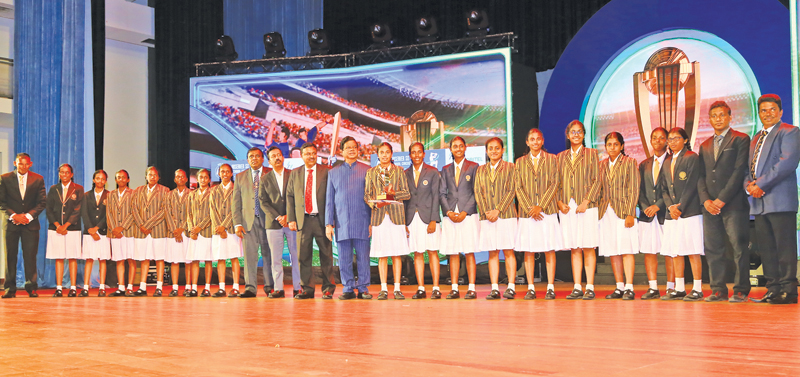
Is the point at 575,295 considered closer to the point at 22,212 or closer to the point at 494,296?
the point at 494,296

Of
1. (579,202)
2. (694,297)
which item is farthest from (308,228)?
(694,297)

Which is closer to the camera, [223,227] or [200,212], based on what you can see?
[223,227]

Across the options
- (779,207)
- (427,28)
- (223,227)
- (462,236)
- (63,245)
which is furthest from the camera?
(427,28)

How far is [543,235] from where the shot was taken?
499 cm

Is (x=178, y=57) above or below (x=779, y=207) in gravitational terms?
above

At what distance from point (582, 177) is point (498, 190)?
0.61m

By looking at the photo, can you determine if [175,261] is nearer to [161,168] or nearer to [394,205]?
[394,205]

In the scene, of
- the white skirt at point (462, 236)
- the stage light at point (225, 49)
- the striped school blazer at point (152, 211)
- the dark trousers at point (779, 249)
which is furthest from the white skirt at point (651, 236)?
the stage light at point (225, 49)

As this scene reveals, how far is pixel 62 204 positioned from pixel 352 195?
11.3ft

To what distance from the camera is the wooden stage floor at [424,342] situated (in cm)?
196

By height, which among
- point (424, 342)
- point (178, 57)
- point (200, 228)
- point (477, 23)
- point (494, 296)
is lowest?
point (494, 296)

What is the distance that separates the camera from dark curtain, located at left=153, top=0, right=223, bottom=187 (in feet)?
35.3

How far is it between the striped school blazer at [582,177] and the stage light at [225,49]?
240 inches

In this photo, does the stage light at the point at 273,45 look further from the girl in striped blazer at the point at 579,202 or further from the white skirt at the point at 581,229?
the white skirt at the point at 581,229
